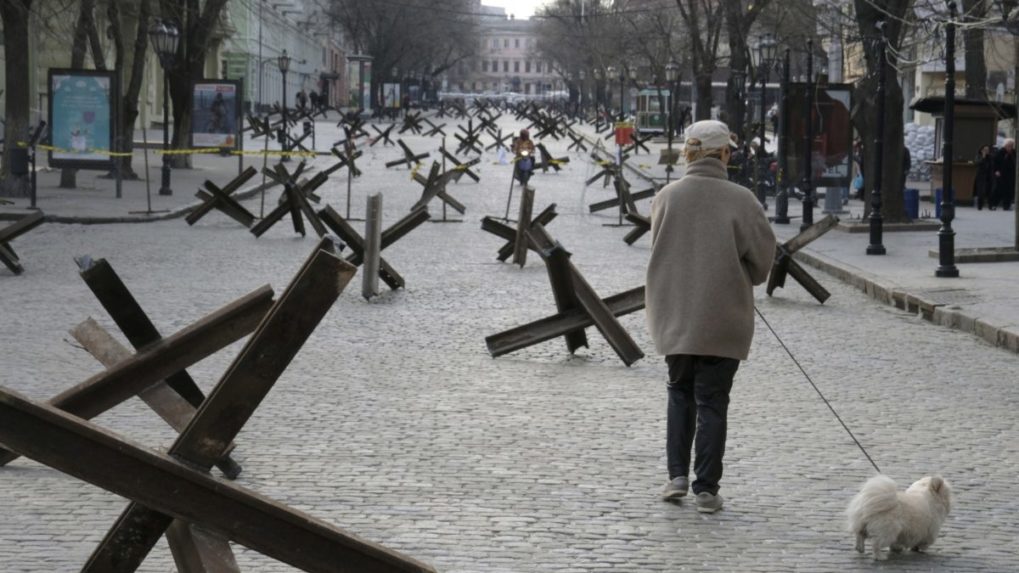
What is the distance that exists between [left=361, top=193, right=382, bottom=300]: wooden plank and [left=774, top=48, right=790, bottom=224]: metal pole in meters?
13.9

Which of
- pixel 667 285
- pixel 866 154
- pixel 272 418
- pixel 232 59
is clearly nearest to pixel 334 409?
pixel 272 418

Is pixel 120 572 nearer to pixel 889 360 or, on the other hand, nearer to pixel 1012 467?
pixel 1012 467

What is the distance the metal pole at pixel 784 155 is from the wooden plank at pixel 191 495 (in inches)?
983

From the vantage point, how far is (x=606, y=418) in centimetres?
946

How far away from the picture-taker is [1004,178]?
33.2 meters

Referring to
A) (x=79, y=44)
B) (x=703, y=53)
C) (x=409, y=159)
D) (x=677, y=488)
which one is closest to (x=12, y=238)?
(x=677, y=488)

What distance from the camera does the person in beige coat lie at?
7.12 m

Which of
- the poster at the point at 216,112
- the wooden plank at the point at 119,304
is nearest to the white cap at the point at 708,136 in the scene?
Answer: the wooden plank at the point at 119,304

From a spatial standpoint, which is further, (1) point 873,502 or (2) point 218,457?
(1) point 873,502

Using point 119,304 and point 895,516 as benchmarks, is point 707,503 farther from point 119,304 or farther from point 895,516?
point 119,304

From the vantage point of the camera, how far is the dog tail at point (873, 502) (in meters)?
6.21

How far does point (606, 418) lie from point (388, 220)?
60.8 ft

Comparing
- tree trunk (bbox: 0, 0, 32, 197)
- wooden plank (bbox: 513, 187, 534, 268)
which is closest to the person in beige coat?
wooden plank (bbox: 513, 187, 534, 268)

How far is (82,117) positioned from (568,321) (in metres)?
19.6
